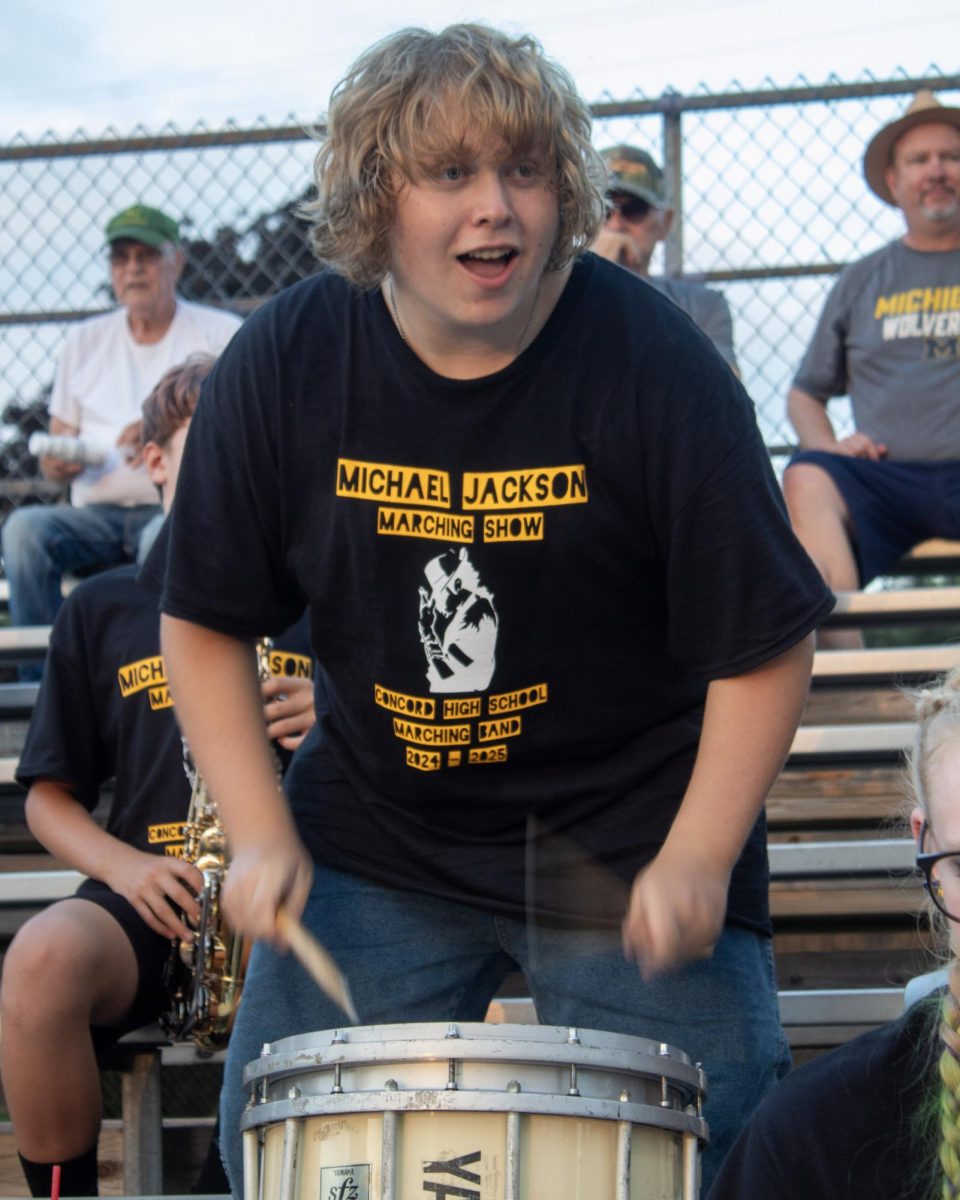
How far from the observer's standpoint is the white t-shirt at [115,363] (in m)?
5.02

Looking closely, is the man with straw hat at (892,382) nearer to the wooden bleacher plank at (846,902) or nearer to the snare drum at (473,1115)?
the wooden bleacher plank at (846,902)

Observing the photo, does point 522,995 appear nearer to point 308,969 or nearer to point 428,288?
point 308,969

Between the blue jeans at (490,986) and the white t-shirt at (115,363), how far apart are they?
3068 mm

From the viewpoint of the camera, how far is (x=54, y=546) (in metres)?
4.54

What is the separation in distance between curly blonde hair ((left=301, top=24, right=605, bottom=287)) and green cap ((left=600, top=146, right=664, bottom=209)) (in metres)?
2.40

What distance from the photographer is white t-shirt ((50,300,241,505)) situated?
16.5ft

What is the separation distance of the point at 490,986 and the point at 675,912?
56 cm

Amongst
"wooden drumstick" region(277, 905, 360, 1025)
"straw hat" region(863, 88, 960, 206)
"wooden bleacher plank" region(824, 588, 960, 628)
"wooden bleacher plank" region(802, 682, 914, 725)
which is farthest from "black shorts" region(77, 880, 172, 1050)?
"straw hat" region(863, 88, 960, 206)

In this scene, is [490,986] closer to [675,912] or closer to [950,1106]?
[675,912]

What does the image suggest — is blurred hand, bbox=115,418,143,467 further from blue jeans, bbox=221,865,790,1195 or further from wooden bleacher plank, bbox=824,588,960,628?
blue jeans, bbox=221,865,790,1195

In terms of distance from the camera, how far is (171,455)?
3.49 m

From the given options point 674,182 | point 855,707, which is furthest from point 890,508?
point 674,182

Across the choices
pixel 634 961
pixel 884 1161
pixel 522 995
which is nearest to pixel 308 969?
pixel 634 961

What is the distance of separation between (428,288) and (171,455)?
5.14ft
